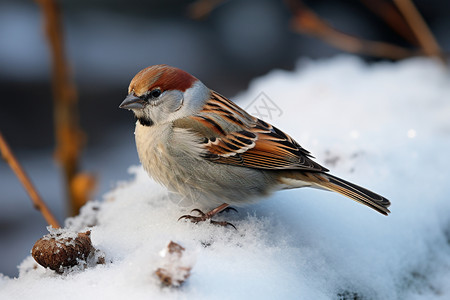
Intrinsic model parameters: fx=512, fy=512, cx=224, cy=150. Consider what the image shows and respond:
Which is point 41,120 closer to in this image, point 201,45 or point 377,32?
point 201,45

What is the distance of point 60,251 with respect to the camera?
5.44 feet

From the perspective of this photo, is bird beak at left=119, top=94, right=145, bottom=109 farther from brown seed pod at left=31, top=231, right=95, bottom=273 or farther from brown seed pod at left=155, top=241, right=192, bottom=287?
brown seed pod at left=155, top=241, right=192, bottom=287

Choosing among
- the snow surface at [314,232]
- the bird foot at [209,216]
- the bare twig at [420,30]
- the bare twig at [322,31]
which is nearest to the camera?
the snow surface at [314,232]

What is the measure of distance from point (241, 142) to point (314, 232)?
0.52 meters

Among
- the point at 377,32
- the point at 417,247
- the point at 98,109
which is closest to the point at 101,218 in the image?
the point at 417,247

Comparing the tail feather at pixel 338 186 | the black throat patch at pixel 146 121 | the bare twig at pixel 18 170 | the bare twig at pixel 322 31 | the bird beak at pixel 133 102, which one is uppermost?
the bare twig at pixel 322 31

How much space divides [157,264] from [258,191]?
0.79 metres

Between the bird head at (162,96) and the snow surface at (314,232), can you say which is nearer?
the snow surface at (314,232)

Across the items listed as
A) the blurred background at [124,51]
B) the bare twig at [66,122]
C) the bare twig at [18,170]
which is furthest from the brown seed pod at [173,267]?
the blurred background at [124,51]

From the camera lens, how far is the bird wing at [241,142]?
2229 millimetres

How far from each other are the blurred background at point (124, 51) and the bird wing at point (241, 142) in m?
2.79

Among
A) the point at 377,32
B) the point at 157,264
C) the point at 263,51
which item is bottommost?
the point at 157,264

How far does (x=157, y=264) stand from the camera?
150 cm

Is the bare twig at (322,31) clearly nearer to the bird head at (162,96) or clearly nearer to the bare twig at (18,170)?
the bird head at (162,96)
